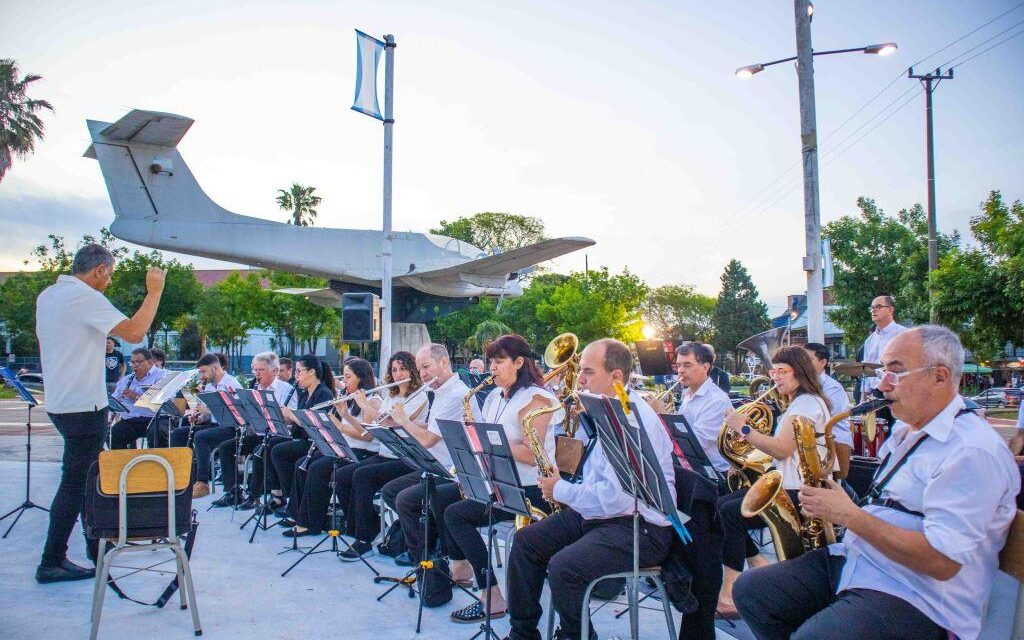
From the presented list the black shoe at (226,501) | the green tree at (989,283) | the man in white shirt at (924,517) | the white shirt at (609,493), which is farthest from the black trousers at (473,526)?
the green tree at (989,283)

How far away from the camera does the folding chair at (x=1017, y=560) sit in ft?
7.95

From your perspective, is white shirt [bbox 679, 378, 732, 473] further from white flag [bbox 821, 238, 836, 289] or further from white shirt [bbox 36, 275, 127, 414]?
white flag [bbox 821, 238, 836, 289]

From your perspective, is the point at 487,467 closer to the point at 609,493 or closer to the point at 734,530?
the point at 609,493

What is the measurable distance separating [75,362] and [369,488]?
7.69 feet

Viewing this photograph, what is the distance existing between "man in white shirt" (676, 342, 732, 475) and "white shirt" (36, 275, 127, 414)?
410 cm

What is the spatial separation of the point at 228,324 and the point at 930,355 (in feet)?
142

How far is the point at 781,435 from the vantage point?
4426 millimetres

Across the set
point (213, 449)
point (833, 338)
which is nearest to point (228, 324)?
point (213, 449)

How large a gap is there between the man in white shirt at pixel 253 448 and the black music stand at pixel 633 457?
5.66m

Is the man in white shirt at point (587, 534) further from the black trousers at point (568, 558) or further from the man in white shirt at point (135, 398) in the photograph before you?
the man in white shirt at point (135, 398)

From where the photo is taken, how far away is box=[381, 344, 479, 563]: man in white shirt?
5070 millimetres

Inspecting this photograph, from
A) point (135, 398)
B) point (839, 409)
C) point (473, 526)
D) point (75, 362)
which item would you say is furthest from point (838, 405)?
point (135, 398)

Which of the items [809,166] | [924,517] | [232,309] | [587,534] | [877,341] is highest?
[809,166]

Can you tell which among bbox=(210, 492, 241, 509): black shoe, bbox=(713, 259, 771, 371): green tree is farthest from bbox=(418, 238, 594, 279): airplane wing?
bbox=(713, 259, 771, 371): green tree
